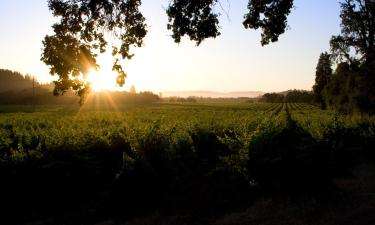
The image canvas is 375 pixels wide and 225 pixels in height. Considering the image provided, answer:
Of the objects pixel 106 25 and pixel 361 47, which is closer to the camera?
pixel 106 25

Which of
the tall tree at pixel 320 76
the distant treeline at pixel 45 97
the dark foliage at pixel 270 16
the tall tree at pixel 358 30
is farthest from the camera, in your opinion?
the distant treeline at pixel 45 97

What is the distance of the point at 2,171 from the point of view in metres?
12.8

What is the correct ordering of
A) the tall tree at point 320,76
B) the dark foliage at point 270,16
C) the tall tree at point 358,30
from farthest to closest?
1. the tall tree at point 320,76
2. the tall tree at point 358,30
3. the dark foliage at point 270,16

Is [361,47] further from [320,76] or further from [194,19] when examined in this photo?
[320,76]

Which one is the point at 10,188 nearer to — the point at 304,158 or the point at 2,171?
the point at 2,171

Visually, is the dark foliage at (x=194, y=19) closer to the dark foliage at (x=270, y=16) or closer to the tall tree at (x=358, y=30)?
the dark foliage at (x=270, y=16)

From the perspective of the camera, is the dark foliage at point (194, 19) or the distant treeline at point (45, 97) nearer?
the dark foliage at point (194, 19)

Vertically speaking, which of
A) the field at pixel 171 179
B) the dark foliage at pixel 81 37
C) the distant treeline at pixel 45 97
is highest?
the dark foliage at pixel 81 37

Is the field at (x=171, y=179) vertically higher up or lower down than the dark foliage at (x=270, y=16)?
lower down

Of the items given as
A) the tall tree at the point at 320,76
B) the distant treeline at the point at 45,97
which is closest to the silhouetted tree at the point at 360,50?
the tall tree at the point at 320,76

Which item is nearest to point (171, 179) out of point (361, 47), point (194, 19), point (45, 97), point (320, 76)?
point (194, 19)

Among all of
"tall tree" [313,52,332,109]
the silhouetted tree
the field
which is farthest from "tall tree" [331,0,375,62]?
"tall tree" [313,52,332,109]

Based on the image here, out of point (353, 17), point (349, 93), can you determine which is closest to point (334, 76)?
point (349, 93)

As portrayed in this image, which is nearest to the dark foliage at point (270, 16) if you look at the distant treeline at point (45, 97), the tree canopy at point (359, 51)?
the tree canopy at point (359, 51)
